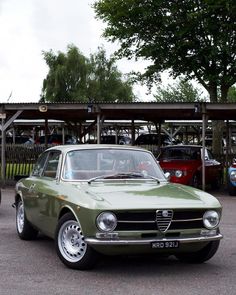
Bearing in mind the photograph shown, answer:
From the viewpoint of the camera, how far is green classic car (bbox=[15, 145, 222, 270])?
645 cm

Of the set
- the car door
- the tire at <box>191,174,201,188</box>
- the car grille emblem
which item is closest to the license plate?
the car grille emblem

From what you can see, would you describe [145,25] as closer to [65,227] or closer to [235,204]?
[235,204]

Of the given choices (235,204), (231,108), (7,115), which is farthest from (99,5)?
(235,204)

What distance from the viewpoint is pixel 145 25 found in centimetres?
2992

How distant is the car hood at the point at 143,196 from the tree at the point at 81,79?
147 ft

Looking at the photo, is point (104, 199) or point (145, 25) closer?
point (104, 199)

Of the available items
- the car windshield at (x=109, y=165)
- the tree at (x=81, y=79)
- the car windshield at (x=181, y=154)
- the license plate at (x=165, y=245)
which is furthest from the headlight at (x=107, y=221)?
the tree at (x=81, y=79)

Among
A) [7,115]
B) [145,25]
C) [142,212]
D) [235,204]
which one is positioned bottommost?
[235,204]

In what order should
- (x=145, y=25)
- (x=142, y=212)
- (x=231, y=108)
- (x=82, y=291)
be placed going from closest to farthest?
(x=82, y=291), (x=142, y=212), (x=231, y=108), (x=145, y=25)

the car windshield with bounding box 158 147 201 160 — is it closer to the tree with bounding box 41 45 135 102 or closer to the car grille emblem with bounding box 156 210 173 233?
the car grille emblem with bounding box 156 210 173 233

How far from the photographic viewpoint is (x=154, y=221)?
654 centimetres

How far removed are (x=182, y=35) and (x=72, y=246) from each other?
75.8ft

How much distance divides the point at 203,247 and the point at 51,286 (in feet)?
6.70

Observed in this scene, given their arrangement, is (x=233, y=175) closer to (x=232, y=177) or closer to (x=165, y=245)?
(x=232, y=177)
